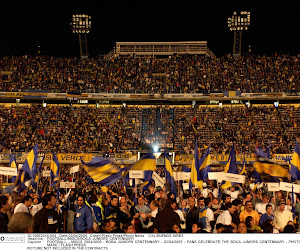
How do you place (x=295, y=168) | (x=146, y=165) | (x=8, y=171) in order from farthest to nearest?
(x=146, y=165) → (x=295, y=168) → (x=8, y=171)

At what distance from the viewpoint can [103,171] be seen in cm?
1237

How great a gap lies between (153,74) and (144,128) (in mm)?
8459

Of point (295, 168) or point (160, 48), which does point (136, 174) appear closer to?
point (295, 168)

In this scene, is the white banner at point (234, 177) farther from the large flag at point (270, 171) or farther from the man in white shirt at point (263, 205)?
the large flag at point (270, 171)

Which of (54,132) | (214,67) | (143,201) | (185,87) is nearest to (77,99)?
(54,132)

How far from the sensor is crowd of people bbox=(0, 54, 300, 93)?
139 feet

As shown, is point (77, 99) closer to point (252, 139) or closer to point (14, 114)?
point (14, 114)

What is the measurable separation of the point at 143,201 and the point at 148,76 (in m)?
35.8

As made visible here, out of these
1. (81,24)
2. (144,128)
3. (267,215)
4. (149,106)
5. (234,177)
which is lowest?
(267,215)

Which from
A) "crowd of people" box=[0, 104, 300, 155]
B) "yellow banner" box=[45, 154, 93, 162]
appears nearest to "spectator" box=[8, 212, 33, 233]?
"yellow banner" box=[45, 154, 93, 162]

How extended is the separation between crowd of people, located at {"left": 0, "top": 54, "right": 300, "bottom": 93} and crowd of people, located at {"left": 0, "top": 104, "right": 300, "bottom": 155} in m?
2.21

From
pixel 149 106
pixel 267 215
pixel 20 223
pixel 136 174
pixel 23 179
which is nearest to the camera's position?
pixel 20 223

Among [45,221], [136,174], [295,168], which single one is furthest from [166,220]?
[295,168]

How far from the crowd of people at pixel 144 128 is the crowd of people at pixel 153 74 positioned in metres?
2.21
